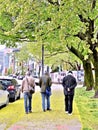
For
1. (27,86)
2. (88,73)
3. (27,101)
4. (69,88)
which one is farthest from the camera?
(88,73)

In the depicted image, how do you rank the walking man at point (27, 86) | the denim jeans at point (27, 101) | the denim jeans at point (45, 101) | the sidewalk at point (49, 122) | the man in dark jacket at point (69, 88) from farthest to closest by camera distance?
the denim jeans at point (45, 101) < the denim jeans at point (27, 101) < the walking man at point (27, 86) < the man in dark jacket at point (69, 88) < the sidewalk at point (49, 122)

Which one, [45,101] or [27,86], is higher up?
[27,86]

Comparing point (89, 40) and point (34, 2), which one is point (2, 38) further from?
point (34, 2)

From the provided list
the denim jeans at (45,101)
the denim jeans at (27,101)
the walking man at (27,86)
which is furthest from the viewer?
the denim jeans at (45,101)

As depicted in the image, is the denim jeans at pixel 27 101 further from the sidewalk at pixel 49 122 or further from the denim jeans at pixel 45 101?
the sidewalk at pixel 49 122

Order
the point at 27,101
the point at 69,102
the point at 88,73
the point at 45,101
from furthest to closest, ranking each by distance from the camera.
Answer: the point at 88,73 → the point at 45,101 → the point at 27,101 → the point at 69,102

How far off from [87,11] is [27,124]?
33.3 feet

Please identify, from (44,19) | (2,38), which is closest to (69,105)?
(44,19)

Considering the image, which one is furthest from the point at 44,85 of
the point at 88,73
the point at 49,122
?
the point at 88,73

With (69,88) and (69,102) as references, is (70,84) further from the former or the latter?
(69,102)

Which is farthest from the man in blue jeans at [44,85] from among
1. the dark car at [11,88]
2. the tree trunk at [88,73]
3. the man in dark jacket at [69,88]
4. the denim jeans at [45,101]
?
the tree trunk at [88,73]

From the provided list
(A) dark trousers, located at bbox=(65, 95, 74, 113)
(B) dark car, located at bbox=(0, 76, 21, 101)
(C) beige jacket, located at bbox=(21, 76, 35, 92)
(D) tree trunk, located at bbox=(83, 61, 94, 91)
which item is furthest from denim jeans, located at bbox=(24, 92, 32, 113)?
(D) tree trunk, located at bbox=(83, 61, 94, 91)

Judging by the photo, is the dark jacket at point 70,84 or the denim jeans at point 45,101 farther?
the denim jeans at point 45,101

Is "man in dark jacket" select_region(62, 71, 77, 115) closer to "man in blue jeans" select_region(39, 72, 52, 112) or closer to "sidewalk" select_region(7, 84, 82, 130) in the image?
"sidewalk" select_region(7, 84, 82, 130)
